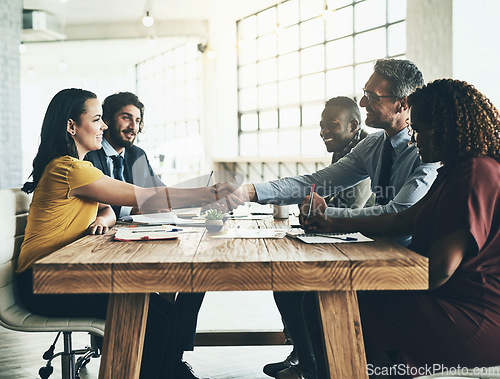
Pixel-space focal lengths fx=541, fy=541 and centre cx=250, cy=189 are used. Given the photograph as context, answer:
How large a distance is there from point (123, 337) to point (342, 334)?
615 mm

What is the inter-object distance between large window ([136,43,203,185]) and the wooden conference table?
7998mm

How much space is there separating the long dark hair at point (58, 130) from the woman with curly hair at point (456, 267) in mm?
1231

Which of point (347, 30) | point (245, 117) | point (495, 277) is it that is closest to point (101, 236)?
point (495, 277)

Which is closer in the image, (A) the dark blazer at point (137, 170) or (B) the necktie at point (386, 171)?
(B) the necktie at point (386, 171)

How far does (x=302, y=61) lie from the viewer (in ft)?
27.5

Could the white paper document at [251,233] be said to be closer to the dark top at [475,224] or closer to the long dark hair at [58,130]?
the dark top at [475,224]

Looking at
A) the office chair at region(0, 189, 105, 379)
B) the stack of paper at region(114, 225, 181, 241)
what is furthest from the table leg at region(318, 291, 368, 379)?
the office chair at region(0, 189, 105, 379)

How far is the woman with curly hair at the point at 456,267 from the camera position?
1.41m

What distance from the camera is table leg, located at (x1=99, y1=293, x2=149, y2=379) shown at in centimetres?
152

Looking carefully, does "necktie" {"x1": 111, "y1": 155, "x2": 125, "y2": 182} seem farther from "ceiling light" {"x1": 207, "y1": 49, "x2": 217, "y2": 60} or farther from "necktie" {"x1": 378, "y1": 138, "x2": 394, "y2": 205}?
"ceiling light" {"x1": 207, "y1": 49, "x2": 217, "y2": 60}

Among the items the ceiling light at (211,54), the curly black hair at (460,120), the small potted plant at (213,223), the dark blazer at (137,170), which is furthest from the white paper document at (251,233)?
the ceiling light at (211,54)

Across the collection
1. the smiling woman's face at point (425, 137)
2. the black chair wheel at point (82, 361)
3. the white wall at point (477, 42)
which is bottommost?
the black chair wheel at point (82, 361)

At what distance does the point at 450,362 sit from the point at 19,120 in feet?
17.1

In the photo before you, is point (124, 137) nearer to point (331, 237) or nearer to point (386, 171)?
point (386, 171)
